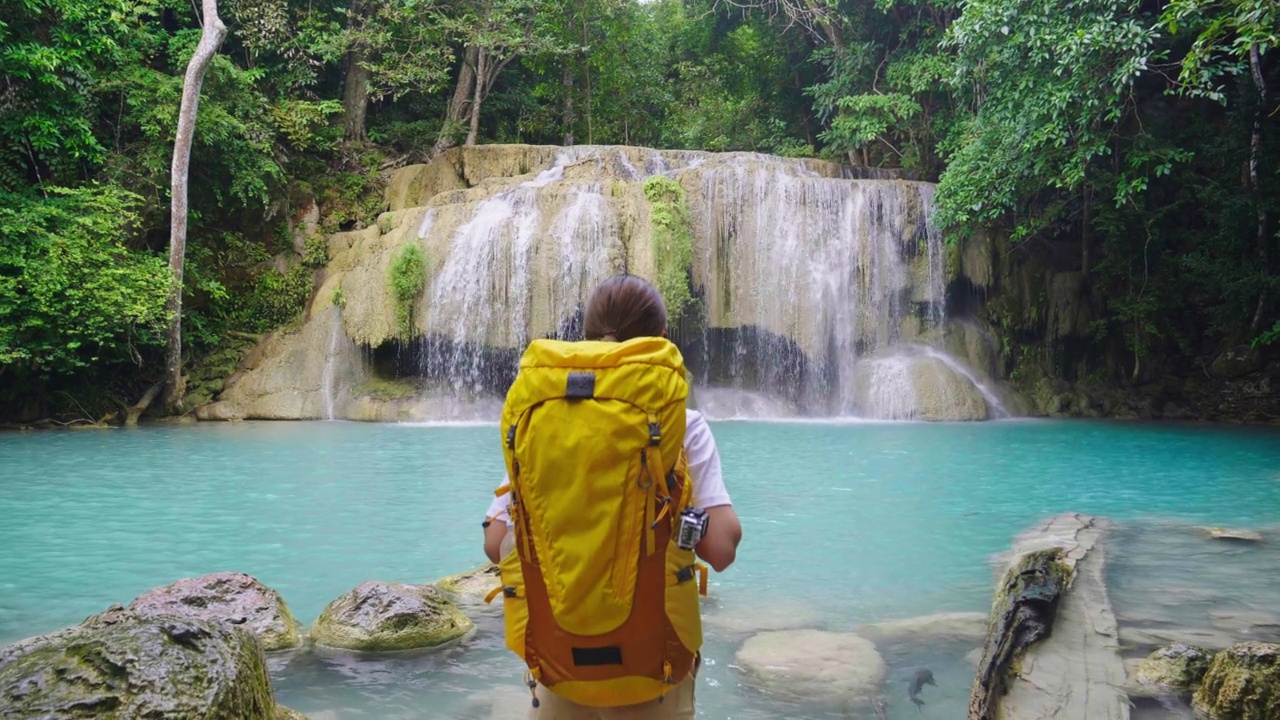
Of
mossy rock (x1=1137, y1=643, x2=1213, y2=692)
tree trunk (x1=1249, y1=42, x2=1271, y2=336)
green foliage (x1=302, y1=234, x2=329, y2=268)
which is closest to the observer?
mossy rock (x1=1137, y1=643, x2=1213, y2=692)

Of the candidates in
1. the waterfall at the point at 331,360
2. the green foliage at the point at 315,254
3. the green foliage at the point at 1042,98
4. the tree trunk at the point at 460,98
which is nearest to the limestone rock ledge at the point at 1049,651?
the green foliage at the point at 1042,98

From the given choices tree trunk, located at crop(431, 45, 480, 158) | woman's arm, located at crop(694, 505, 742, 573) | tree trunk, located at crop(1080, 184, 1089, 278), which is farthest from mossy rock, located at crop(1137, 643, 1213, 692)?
tree trunk, located at crop(431, 45, 480, 158)

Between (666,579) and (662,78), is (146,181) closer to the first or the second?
(662,78)

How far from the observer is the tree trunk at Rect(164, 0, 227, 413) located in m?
14.4

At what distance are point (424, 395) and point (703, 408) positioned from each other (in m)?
4.79

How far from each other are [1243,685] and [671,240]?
13.0m

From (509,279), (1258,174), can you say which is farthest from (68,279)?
(1258,174)

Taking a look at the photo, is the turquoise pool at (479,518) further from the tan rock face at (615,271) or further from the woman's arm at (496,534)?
the tan rock face at (615,271)

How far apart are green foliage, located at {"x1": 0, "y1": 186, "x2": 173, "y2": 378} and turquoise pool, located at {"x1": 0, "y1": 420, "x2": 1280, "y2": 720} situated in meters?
1.39

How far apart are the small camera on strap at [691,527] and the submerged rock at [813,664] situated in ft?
7.18

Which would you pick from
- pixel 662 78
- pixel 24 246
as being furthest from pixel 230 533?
pixel 662 78

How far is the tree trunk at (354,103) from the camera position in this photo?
20359 mm

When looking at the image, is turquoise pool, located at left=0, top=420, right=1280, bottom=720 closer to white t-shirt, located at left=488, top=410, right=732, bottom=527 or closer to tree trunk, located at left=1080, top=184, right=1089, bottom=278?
white t-shirt, located at left=488, top=410, right=732, bottom=527

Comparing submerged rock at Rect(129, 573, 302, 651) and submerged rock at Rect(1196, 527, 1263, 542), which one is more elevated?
submerged rock at Rect(129, 573, 302, 651)
